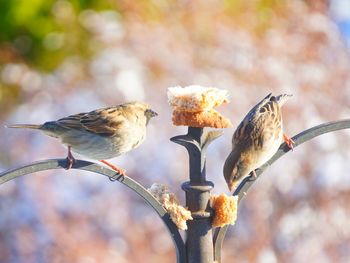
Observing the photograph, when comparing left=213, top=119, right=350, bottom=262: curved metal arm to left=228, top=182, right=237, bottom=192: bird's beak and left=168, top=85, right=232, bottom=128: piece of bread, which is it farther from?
left=228, top=182, right=237, bottom=192: bird's beak

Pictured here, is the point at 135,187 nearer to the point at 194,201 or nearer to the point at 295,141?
the point at 194,201

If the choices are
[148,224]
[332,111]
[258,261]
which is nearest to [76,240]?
[148,224]

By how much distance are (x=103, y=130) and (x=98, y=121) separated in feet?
0.08

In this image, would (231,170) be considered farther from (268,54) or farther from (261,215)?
(268,54)

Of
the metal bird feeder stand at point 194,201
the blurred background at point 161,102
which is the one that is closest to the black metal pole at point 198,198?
the metal bird feeder stand at point 194,201

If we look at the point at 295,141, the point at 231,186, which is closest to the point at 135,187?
the point at 295,141

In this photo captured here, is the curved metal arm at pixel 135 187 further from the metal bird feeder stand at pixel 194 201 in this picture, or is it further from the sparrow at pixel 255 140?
the sparrow at pixel 255 140

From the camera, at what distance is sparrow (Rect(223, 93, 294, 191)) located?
1858 millimetres

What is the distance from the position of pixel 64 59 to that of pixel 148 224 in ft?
4.83

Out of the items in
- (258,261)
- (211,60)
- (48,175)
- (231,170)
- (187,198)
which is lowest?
(187,198)

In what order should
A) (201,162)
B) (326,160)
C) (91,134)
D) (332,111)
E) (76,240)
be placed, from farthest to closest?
(332,111) < (326,160) < (76,240) < (91,134) < (201,162)

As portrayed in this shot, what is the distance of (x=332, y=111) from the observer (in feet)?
15.3

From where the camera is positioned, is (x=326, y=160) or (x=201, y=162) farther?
(x=326, y=160)

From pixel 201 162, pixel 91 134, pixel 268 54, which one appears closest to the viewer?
pixel 201 162
